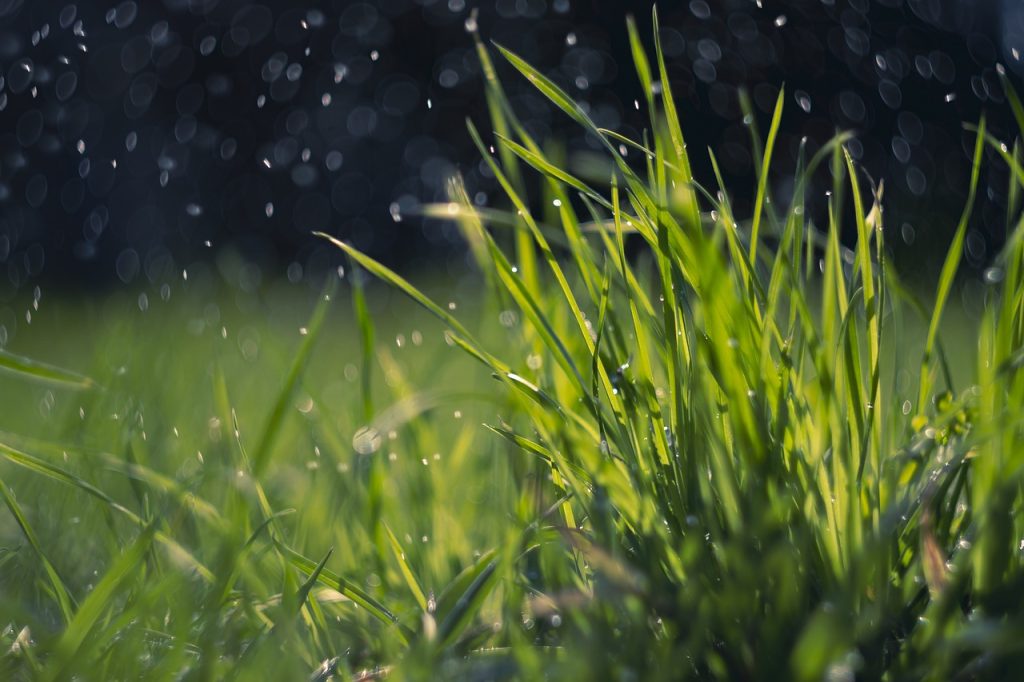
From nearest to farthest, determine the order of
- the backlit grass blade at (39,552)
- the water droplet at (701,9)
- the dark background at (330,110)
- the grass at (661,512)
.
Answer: the grass at (661,512)
the backlit grass blade at (39,552)
the water droplet at (701,9)
the dark background at (330,110)

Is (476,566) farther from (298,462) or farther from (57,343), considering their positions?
(57,343)

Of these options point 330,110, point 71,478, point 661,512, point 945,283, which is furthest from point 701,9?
point 330,110

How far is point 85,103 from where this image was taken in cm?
522

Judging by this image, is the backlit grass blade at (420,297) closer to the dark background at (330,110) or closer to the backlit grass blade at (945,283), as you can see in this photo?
the backlit grass blade at (945,283)

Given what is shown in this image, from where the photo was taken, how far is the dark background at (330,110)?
330 cm

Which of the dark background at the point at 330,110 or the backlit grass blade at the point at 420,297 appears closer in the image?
the backlit grass blade at the point at 420,297

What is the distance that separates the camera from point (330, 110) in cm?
540

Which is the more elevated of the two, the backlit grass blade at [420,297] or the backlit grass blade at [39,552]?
the backlit grass blade at [420,297]

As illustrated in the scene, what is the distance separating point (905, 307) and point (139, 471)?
2588 millimetres

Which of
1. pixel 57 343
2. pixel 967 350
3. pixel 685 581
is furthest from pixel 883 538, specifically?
pixel 57 343

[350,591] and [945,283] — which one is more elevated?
[945,283]

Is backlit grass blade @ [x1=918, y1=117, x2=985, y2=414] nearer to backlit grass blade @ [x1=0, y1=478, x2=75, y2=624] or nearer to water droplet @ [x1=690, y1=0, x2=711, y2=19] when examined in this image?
backlit grass blade @ [x1=0, y1=478, x2=75, y2=624]

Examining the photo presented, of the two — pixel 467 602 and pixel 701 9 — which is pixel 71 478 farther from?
pixel 701 9

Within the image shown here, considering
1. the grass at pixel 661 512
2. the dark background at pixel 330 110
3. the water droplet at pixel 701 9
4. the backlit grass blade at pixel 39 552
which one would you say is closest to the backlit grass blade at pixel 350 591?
the grass at pixel 661 512
